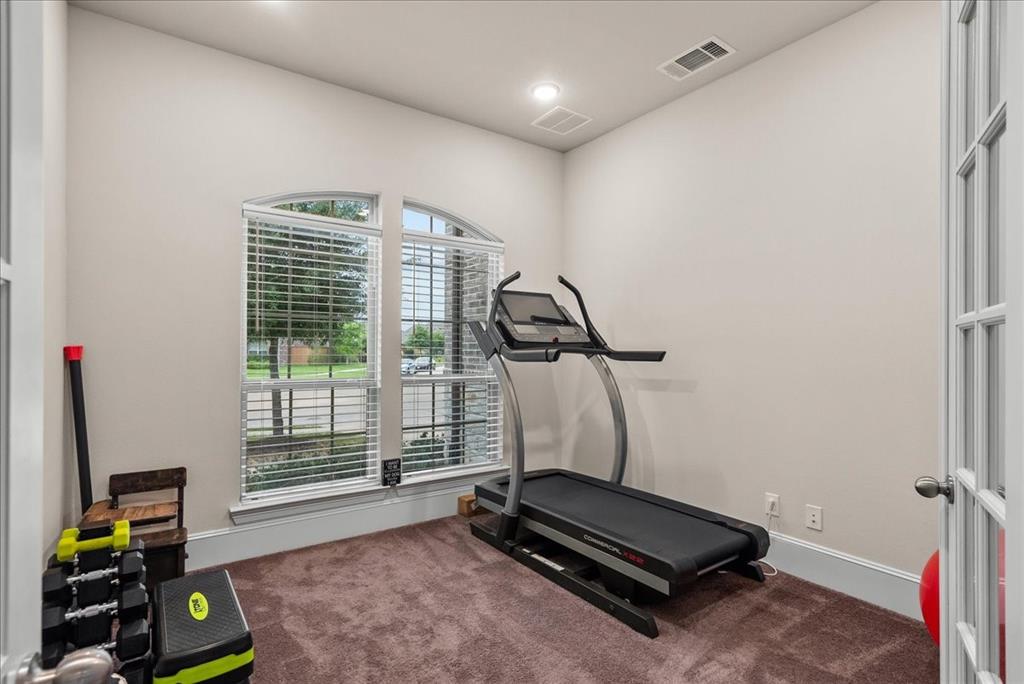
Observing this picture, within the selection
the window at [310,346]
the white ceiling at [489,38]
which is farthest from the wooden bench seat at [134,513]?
the white ceiling at [489,38]

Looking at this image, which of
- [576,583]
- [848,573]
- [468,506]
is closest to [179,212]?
[468,506]

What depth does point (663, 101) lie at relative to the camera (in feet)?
11.7

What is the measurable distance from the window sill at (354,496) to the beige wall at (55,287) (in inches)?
31.4

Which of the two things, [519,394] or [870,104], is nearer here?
[870,104]

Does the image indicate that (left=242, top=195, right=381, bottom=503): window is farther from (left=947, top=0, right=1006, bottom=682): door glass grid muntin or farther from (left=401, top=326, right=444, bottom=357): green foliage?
(left=947, top=0, right=1006, bottom=682): door glass grid muntin

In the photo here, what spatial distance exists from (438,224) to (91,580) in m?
2.84

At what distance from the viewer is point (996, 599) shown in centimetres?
91

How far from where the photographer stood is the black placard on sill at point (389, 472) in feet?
11.5

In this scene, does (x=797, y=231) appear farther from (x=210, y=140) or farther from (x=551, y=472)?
(x=210, y=140)

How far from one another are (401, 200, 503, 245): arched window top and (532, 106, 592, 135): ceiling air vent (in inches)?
34.6

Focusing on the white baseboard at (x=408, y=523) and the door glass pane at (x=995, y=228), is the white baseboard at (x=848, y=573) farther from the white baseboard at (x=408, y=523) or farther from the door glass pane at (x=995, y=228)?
the door glass pane at (x=995, y=228)

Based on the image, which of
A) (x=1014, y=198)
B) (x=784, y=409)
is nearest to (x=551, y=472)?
(x=784, y=409)

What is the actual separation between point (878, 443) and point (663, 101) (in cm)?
242

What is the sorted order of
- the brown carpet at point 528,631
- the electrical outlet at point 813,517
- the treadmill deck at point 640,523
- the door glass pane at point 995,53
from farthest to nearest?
1. the electrical outlet at point 813,517
2. the treadmill deck at point 640,523
3. the brown carpet at point 528,631
4. the door glass pane at point 995,53
